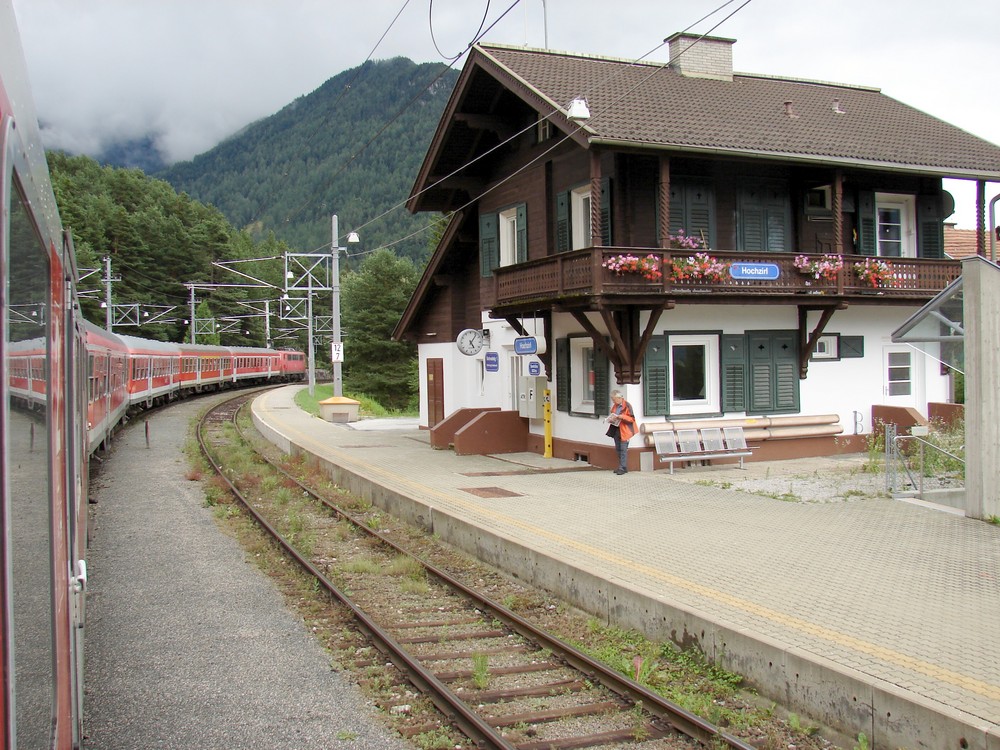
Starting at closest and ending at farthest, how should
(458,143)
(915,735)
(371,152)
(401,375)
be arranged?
(915,735), (458,143), (401,375), (371,152)

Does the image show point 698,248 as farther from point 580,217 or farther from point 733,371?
point 580,217

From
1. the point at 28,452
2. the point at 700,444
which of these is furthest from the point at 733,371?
the point at 28,452

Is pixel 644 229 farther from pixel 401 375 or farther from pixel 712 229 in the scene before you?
pixel 401 375

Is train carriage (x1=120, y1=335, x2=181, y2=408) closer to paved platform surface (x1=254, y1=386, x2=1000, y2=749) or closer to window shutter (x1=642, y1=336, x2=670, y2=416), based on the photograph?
paved platform surface (x1=254, y1=386, x2=1000, y2=749)

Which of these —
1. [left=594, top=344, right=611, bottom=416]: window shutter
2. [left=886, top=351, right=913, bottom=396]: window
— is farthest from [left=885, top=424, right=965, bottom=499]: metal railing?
[left=886, top=351, right=913, bottom=396]: window

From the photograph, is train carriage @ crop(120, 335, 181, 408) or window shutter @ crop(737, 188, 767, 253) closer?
window shutter @ crop(737, 188, 767, 253)

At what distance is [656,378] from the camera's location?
16188 mm

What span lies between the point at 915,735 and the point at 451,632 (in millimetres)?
3887

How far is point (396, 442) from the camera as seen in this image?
74.5 ft

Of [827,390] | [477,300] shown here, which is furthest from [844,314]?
[477,300]

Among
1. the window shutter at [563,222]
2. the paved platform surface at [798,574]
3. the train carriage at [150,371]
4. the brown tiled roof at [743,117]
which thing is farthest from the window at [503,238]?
the train carriage at [150,371]

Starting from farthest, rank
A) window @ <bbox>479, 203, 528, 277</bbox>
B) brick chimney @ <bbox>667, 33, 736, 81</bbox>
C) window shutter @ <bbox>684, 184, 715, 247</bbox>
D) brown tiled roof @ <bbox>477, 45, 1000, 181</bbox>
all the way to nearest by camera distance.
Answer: brick chimney @ <bbox>667, 33, 736, 81</bbox> → window @ <bbox>479, 203, 528, 277</bbox> → window shutter @ <bbox>684, 184, 715, 247</bbox> → brown tiled roof @ <bbox>477, 45, 1000, 181</bbox>

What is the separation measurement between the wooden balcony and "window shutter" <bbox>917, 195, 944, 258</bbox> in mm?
1067

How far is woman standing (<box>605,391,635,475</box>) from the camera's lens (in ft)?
49.8
